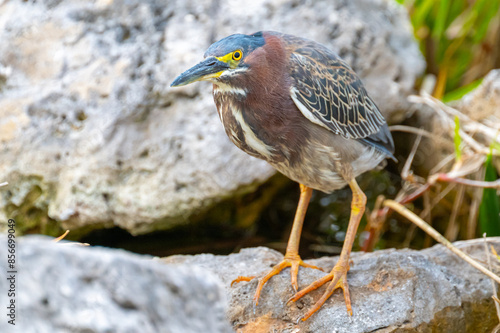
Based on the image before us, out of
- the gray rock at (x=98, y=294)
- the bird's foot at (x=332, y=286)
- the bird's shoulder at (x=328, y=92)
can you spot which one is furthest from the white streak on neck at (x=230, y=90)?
the gray rock at (x=98, y=294)

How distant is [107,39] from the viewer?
129 inches

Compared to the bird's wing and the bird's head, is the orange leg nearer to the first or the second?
the bird's wing

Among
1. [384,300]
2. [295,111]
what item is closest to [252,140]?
[295,111]

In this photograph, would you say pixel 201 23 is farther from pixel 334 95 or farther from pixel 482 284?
pixel 482 284

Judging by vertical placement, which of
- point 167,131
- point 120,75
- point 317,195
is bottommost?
point 317,195

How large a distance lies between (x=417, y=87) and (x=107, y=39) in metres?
2.33

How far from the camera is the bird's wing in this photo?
2.25 m

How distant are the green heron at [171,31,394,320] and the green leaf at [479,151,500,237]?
2.72 ft

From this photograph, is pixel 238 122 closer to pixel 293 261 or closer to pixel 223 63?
pixel 223 63

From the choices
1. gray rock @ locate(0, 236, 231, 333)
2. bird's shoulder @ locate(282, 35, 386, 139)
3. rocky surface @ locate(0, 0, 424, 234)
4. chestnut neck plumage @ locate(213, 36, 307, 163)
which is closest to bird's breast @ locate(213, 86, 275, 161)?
chestnut neck plumage @ locate(213, 36, 307, 163)

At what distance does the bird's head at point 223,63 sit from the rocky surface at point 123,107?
3.54 ft

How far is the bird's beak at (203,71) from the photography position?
1.95 m

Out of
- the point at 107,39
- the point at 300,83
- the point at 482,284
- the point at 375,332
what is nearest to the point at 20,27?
the point at 107,39

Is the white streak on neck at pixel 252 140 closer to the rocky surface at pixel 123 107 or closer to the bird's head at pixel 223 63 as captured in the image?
the bird's head at pixel 223 63
